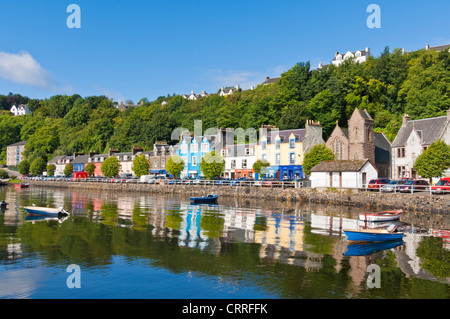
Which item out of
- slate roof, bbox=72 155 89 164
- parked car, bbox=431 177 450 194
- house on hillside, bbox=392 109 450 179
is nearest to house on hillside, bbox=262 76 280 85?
slate roof, bbox=72 155 89 164

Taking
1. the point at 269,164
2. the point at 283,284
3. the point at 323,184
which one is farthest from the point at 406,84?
the point at 283,284

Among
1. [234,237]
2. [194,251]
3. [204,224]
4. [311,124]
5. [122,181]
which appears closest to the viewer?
[194,251]

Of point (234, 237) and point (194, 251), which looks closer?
point (194, 251)

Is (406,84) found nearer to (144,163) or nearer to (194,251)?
(144,163)

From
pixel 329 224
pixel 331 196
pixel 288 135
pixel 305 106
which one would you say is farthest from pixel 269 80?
pixel 329 224

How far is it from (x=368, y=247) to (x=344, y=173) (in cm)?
2722

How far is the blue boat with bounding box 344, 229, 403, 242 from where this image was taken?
22.0 metres

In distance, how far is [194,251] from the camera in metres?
20.6

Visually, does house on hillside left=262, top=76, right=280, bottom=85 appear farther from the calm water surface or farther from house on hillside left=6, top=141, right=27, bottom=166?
the calm water surface

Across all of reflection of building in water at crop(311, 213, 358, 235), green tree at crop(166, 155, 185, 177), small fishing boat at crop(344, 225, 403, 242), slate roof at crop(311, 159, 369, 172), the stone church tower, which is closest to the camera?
small fishing boat at crop(344, 225, 403, 242)

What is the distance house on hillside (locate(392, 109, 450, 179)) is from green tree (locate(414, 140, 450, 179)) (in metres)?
9.80

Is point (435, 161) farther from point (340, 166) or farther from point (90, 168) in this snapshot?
point (90, 168)

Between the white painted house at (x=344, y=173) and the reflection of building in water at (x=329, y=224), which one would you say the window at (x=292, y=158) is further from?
the reflection of building in water at (x=329, y=224)

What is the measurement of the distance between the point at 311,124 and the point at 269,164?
35.3 feet
